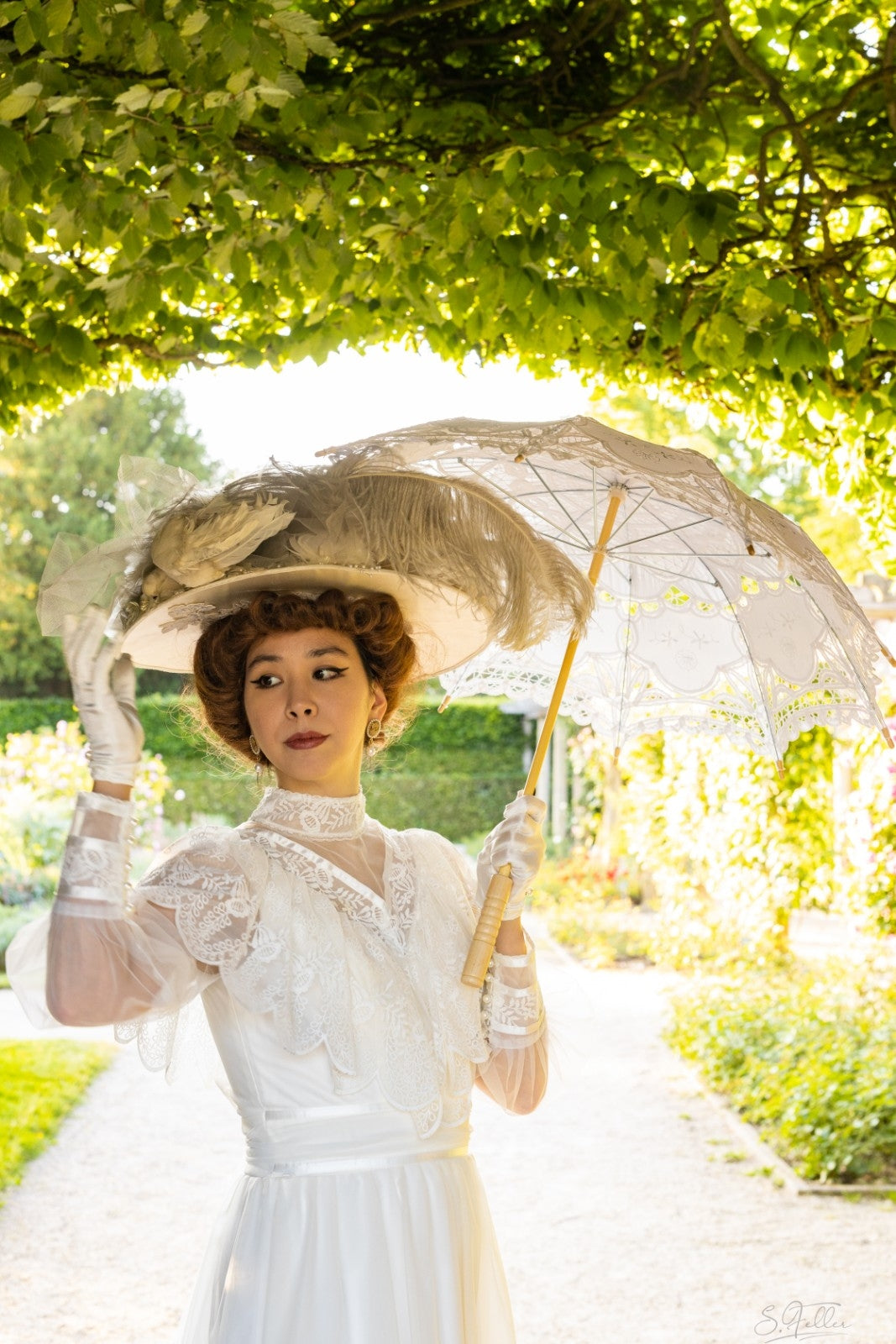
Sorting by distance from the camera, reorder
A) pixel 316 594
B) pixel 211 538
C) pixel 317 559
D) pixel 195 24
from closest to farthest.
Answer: pixel 211 538 → pixel 317 559 → pixel 316 594 → pixel 195 24

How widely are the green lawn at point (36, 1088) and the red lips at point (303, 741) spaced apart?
420 centimetres

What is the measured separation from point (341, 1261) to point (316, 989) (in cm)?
38

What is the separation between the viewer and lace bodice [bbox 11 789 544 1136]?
1.75 m

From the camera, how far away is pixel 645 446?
6.92ft

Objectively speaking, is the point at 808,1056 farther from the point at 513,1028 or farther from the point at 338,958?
the point at 338,958

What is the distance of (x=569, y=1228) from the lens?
5.08 metres

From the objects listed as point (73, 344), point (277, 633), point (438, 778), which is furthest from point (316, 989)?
point (438, 778)

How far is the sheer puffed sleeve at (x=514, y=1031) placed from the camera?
2.15 metres

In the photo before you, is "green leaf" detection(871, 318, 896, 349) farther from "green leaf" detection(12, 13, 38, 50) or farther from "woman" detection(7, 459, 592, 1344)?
"green leaf" detection(12, 13, 38, 50)

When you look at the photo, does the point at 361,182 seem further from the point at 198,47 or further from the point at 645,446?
the point at 645,446

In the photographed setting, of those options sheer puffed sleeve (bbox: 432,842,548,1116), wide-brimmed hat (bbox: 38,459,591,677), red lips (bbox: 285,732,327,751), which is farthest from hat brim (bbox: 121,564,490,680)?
sheer puffed sleeve (bbox: 432,842,548,1116)

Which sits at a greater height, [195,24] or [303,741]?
[195,24]

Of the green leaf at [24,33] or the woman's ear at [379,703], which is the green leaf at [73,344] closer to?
the green leaf at [24,33]

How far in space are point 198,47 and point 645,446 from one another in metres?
1.69
